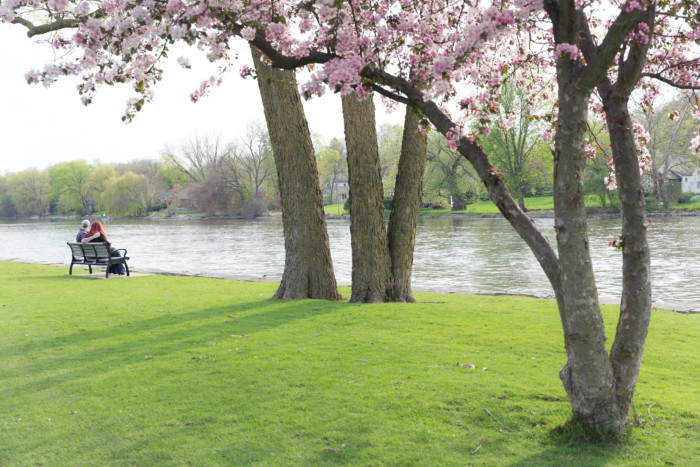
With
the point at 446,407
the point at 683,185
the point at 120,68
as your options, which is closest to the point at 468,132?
the point at 446,407

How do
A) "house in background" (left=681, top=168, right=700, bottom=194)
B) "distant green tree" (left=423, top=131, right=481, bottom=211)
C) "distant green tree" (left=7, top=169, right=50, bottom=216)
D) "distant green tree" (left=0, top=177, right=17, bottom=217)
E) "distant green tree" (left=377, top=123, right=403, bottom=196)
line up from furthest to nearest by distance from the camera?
1. "distant green tree" (left=0, top=177, right=17, bottom=217)
2. "distant green tree" (left=7, top=169, right=50, bottom=216)
3. "house in background" (left=681, top=168, right=700, bottom=194)
4. "distant green tree" (left=377, top=123, right=403, bottom=196)
5. "distant green tree" (left=423, top=131, right=481, bottom=211)

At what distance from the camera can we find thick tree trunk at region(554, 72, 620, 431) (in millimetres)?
3822

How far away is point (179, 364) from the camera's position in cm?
599

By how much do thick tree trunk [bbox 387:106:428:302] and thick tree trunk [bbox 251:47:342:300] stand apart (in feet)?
3.96

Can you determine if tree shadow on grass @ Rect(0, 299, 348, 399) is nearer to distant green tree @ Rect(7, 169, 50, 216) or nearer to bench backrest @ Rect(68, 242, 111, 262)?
bench backrest @ Rect(68, 242, 111, 262)

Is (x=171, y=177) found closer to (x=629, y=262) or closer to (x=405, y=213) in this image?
(x=405, y=213)

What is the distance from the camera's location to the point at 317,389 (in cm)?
515

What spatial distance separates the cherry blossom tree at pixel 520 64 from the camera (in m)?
3.82

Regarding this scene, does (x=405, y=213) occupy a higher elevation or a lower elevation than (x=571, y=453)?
higher

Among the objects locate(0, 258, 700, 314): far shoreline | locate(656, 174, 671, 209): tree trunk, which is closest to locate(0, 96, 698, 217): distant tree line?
locate(656, 174, 671, 209): tree trunk

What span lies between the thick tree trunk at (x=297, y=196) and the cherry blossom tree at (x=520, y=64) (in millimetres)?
4789

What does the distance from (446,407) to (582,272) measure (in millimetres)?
1593

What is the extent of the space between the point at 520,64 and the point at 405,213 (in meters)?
5.08

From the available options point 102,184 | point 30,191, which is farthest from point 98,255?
point 30,191
